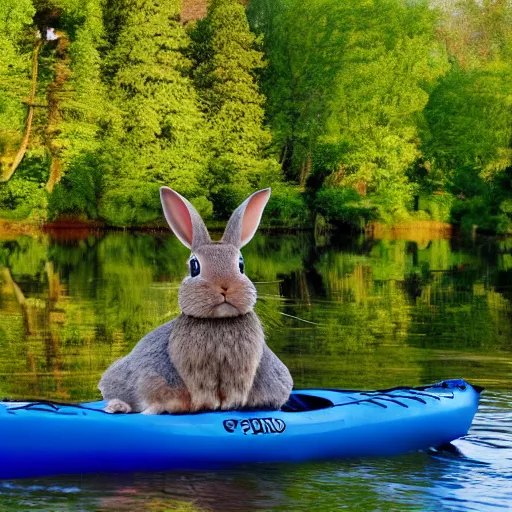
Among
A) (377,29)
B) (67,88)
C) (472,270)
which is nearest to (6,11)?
(67,88)

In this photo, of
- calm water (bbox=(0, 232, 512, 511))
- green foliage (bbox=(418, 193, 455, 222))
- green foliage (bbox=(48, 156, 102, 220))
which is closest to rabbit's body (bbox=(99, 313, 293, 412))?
calm water (bbox=(0, 232, 512, 511))

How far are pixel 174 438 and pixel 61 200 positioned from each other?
39677 millimetres

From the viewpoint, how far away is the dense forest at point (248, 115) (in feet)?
157

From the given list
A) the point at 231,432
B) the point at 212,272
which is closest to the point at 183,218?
the point at 212,272

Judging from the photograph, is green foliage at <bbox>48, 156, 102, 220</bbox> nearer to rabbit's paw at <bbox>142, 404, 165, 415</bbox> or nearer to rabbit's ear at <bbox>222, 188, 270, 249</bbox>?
rabbit's ear at <bbox>222, 188, 270, 249</bbox>

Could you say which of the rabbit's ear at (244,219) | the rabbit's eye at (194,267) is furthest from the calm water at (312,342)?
the rabbit's ear at (244,219)

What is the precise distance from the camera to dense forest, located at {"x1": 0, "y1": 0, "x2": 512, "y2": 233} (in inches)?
1884

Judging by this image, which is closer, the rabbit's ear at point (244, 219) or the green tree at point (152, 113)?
the rabbit's ear at point (244, 219)

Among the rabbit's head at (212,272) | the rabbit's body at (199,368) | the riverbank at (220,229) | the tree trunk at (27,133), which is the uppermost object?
the tree trunk at (27,133)

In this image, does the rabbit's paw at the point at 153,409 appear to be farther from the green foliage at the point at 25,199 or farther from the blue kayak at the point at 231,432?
the green foliage at the point at 25,199

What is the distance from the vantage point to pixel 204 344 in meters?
7.79

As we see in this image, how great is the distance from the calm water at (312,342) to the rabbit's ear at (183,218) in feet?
4.95

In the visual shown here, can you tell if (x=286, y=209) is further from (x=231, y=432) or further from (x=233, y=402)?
(x=231, y=432)

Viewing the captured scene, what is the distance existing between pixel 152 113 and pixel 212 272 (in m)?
41.4
